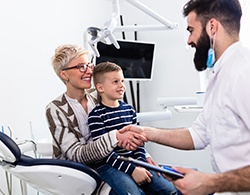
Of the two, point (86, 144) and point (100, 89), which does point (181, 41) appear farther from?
point (86, 144)

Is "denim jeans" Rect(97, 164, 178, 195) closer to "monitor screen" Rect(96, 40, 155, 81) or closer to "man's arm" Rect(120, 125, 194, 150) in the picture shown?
"man's arm" Rect(120, 125, 194, 150)

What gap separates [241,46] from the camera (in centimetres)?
116

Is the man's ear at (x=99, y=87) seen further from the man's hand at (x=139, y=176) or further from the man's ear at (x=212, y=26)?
the man's ear at (x=212, y=26)

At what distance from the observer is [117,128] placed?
1.45 m

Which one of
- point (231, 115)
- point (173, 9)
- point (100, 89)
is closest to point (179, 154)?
point (173, 9)

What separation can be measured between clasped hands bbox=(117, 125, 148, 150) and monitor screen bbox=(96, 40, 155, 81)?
56.9 inches

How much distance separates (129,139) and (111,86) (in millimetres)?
311

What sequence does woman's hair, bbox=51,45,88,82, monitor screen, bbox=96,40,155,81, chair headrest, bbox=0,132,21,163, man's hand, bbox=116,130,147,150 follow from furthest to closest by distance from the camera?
monitor screen, bbox=96,40,155,81
woman's hair, bbox=51,45,88,82
man's hand, bbox=116,130,147,150
chair headrest, bbox=0,132,21,163

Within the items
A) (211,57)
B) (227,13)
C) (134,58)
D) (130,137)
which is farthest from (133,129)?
(134,58)

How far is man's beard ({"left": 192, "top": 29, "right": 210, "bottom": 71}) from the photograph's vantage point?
1.25 metres

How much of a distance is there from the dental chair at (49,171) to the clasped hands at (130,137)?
20 cm

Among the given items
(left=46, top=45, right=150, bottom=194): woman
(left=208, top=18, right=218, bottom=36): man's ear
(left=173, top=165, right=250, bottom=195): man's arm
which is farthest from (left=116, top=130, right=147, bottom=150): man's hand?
(left=208, top=18, right=218, bottom=36): man's ear

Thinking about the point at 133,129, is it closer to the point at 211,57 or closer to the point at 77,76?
the point at 77,76

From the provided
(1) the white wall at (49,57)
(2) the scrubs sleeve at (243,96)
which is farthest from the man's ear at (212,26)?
(1) the white wall at (49,57)
